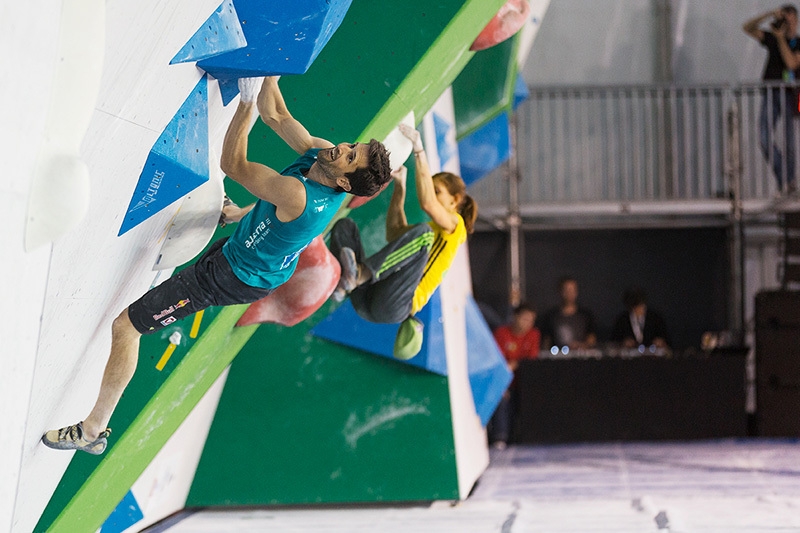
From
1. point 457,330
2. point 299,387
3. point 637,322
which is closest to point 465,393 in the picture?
point 457,330

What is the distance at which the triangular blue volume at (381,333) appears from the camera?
508 cm

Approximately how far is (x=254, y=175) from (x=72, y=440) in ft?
2.90

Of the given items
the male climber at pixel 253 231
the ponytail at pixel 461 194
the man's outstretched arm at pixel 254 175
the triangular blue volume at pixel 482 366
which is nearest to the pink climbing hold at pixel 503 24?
the ponytail at pixel 461 194

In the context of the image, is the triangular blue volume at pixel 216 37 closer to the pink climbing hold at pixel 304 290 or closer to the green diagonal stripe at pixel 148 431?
the pink climbing hold at pixel 304 290

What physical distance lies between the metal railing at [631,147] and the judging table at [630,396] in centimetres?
158

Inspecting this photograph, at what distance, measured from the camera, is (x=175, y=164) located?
8.17ft

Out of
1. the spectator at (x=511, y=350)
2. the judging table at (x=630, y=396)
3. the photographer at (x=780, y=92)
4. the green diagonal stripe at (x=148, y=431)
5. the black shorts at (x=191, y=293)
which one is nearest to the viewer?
the black shorts at (x=191, y=293)

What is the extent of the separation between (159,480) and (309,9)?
2913mm

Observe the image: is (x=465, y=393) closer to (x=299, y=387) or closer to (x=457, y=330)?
(x=457, y=330)

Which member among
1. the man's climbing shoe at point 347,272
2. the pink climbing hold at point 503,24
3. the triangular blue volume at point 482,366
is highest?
the pink climbing hold at point 503,24

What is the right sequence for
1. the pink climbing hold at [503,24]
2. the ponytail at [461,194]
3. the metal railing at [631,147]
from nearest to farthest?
1. the ponytail at [461,194]
2. the pink climbing hold at [503,24]
3. the metal railing at [631,147]

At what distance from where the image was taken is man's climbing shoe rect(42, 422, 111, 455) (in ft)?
8.79

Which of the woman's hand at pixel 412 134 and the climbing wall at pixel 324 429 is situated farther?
the climbing wall at pixel 324 429

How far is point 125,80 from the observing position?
6.93ft
